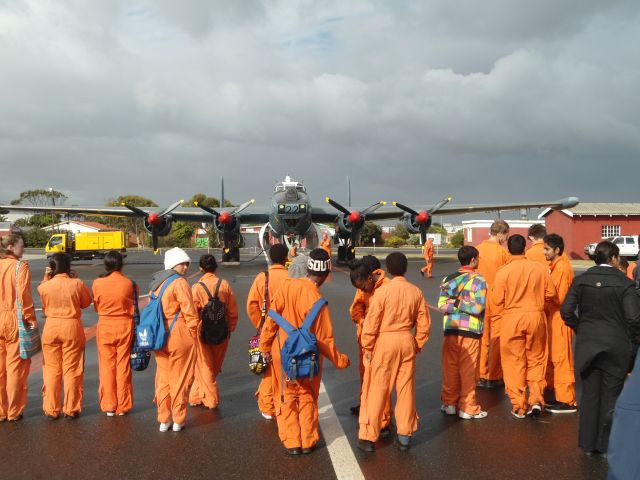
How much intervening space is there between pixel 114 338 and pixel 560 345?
4.71m

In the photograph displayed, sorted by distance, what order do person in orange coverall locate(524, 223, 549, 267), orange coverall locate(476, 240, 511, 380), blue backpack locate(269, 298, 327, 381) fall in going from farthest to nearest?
person in orange coverall locate(524, 223, 549, 267)
orange coverall locate(476, 240, 511, 380)
blue backpack locate(269, 298, 327, 381)

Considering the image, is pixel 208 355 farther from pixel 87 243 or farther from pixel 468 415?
pixel 87 243

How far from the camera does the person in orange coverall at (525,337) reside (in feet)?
17.2

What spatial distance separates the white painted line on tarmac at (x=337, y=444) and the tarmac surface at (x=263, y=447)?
2 centimetres

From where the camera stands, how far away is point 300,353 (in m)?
4.25

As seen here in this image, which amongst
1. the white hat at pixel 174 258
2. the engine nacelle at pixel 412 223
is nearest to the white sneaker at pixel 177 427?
the white hat at pixel 174 258

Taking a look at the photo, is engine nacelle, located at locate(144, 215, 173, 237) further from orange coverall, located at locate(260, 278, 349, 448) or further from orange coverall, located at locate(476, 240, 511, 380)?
orange coverall, located at locate(260, 278, 349, 448)

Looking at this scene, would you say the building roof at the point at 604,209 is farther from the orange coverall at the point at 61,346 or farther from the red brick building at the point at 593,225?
the orange coverall at the point at 61,346

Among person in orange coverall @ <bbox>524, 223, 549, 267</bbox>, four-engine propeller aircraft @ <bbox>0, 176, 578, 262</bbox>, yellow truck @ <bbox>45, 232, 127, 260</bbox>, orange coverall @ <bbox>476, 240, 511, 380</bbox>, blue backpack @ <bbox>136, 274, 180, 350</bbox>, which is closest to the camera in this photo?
blue backpack @ <bbox>136, 274, 180, 350</bbox>

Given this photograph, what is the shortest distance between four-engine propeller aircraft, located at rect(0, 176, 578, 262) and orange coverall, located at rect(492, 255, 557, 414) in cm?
2207

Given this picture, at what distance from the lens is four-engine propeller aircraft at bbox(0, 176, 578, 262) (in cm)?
2742

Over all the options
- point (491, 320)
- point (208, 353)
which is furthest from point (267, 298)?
point (491, 320)

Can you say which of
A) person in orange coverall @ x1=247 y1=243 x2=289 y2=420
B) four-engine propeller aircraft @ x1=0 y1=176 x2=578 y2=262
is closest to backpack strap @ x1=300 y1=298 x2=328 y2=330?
person in orange coverall @ x1=247 y1=243 x2=289 y2=420

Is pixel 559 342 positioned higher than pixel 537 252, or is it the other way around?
pixel 537 252
